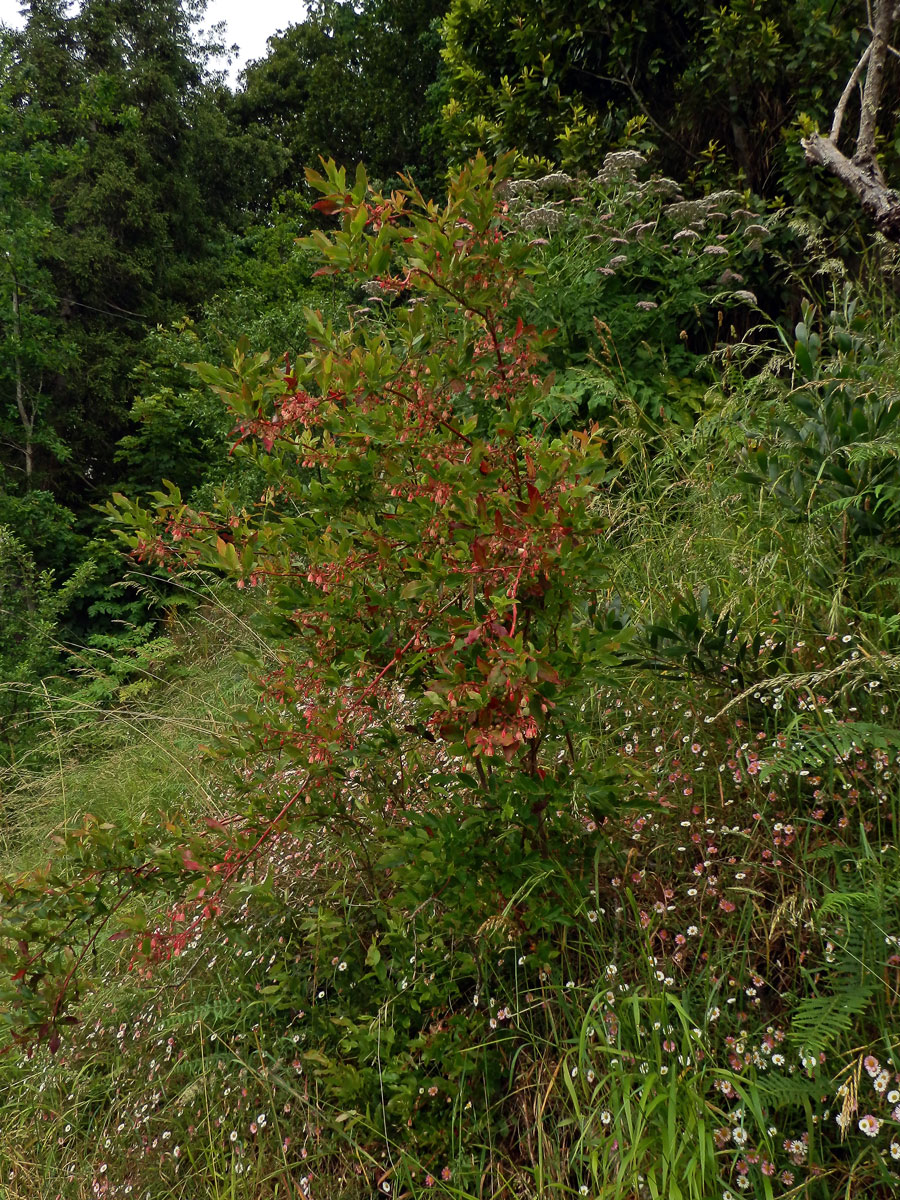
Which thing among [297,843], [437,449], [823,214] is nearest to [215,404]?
[823,214]

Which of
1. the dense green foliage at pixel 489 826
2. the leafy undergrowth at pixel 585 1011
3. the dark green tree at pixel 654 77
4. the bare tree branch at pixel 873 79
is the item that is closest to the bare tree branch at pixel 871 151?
the bare tree branch at pixel 873 79

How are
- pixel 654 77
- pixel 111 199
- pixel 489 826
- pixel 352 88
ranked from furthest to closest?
pixel 352 88
pixel 111 199
pixel 654 77
pixel 489 826

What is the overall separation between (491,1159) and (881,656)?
4.22ft

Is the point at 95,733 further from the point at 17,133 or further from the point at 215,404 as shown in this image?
the point at 17,133

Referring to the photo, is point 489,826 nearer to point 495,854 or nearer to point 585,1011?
point 495,854

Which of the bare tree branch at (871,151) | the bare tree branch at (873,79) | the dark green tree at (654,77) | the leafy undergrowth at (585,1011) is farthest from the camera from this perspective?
the dark green tree at (654,77)

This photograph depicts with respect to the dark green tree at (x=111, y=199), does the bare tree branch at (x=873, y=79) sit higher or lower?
lower

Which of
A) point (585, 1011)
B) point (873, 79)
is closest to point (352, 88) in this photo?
point (873, 79)

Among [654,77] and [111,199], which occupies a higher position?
[111,199]

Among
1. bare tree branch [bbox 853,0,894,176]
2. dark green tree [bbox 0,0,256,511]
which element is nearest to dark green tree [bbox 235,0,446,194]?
dark green tree [bbox 0,0,256,511]

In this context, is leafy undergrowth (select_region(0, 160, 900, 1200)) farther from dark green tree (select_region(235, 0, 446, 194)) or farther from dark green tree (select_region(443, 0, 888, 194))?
dark green tree (select_region(235, 0, 446, 194))

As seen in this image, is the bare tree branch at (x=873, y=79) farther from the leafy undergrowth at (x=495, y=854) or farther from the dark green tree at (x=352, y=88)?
the dark green tree at (x=352, y=88)

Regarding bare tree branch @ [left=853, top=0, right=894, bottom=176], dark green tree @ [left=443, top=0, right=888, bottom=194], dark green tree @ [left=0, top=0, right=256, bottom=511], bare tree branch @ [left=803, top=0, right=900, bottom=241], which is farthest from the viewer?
dark green tree @ [left=0, top=0, right=256, bottom=511]

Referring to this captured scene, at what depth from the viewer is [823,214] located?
4809 mm
